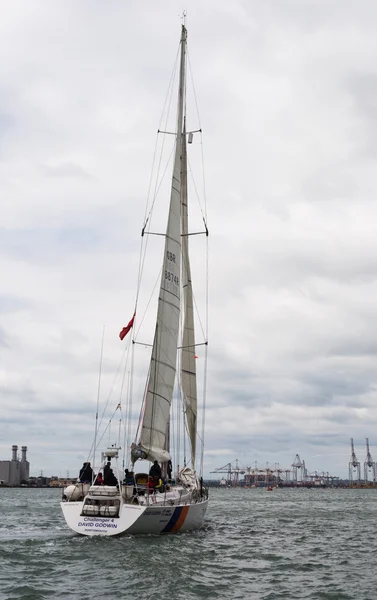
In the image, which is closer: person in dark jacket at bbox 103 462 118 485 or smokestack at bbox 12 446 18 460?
person in dark jacket at bbox 103 462 118 485

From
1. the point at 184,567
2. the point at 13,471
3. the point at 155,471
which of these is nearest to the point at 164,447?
the point at 155,471

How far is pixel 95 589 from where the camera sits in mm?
18359

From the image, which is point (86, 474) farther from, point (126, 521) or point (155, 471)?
point (126, 521)

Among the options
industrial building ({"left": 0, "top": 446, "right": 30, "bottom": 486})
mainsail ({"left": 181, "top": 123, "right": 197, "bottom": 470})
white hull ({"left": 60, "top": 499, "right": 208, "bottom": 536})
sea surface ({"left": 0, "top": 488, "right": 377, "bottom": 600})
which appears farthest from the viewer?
industrial building ({"left": 0, "top": 446, "right": 30, "bottom": 486})

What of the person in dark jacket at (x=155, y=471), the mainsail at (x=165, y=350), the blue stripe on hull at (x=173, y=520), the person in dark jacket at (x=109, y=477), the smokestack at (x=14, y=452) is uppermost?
the smokestack at (x=14, y=452)

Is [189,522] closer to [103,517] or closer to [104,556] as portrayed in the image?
[103,517]

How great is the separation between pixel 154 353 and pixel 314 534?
1234 cm

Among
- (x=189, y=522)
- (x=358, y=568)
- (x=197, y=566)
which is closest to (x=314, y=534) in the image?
(x=189, y=522)

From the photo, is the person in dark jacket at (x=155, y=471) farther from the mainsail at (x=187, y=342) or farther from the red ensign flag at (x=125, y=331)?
the mainsail at (x=187, y=342)

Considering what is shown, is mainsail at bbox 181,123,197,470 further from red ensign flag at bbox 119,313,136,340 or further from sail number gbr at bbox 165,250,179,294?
red ensign flag at bbox 119,313,136,340

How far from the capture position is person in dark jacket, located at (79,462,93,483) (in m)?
28.6

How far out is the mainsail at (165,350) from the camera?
3020 centimetres

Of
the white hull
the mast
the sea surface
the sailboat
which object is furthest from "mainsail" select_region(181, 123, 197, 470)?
the white hull

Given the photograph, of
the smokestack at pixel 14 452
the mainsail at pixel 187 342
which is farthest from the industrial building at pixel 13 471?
the mainsail at pixel 187 342
